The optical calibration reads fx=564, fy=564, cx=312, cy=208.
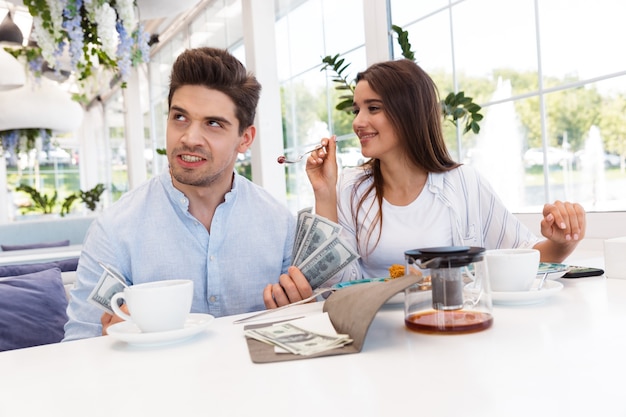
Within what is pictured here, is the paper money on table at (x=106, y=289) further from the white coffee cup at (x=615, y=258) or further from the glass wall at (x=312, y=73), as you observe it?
the glass wall at (x=312, y=73)

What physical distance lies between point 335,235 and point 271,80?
3.93m

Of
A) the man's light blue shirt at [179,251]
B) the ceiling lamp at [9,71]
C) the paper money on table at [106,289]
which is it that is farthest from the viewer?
the ceiling lamp at [9,71]

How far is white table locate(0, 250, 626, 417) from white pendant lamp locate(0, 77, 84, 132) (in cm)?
440

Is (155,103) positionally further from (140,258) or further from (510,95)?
(140,258)

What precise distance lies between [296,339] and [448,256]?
0.27m

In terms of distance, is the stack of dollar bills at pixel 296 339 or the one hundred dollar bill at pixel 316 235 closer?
the stack of dollar bills at pixel 296 339

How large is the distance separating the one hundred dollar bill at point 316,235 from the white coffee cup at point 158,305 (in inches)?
15.2

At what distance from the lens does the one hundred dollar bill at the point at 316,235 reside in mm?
1263

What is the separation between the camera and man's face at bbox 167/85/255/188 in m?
1.63

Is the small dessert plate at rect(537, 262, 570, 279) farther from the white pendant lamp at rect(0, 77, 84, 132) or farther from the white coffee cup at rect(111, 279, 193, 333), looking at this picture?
the white pendant lamp at rect(0, 77, 84, 132)

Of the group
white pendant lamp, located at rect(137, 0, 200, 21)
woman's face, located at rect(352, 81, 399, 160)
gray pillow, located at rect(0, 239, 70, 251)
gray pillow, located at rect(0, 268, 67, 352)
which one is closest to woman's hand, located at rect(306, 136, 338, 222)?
woman's face, located at rect(352, 81, 399, 160)

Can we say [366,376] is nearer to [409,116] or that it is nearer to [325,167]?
[325,167]

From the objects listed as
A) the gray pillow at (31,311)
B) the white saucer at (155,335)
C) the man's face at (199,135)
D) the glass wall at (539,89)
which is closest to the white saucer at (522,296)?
the white saucer at (155,335)

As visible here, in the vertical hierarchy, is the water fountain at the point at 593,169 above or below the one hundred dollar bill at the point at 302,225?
above
